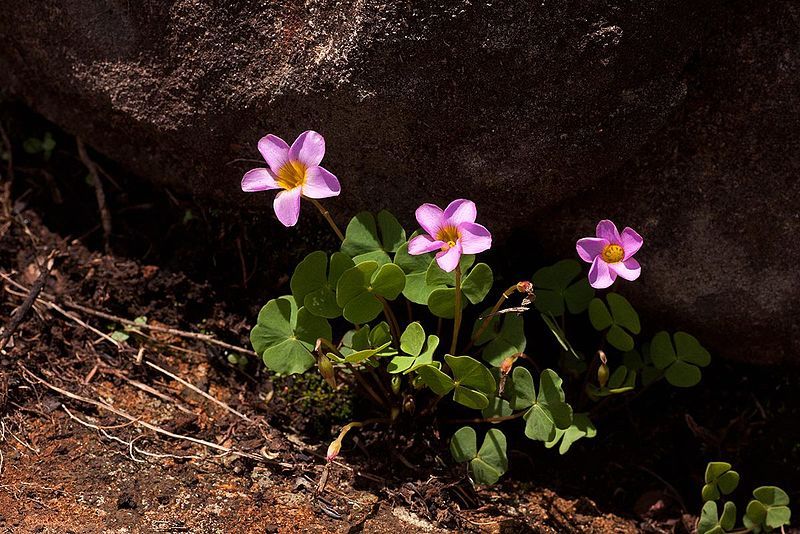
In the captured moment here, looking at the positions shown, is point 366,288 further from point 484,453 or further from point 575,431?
point 575,431

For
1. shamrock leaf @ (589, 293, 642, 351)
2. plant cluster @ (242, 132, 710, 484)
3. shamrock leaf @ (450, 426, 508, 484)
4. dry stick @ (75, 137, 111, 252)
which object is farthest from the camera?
dry stick @ (75, 137, 111, 252)

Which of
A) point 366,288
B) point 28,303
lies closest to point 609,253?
point 366,288

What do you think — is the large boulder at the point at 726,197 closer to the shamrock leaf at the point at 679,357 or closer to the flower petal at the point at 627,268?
the shamrock leaf at the point at 679,357

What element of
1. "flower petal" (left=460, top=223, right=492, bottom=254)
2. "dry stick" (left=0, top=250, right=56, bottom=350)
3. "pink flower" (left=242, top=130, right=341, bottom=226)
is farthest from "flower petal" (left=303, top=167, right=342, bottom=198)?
"dry stick" (left=0, top=250, right=56, bottom=350)

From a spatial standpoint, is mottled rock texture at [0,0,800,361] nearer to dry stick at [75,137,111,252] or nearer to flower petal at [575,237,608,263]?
dry stick at [75,137,111,252]

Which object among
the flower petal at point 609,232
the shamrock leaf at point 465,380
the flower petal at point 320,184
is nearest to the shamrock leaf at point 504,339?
the shamrock leaf at point 465,380

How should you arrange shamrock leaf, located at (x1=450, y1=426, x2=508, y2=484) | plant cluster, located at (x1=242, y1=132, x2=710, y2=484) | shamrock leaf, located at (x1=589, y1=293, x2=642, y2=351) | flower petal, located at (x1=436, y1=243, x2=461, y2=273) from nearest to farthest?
flower petal, located at (x1=436, y1=243, x2=461, y2=273) → plant cluster, located at (x1=242, y1=132, x2=710, y2=484) → shamrock leaf, located at (x1=450, y1=426, x2=508, y2=484) → shamrock leaf, located at (x1=589, y1=293, x2=642, y2=351)
